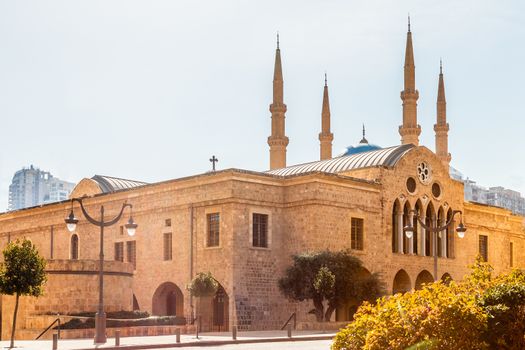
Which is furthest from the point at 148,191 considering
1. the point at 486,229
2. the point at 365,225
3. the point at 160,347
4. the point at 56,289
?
the point at 486,229

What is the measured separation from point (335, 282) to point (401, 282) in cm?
964

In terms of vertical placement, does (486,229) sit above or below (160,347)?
above

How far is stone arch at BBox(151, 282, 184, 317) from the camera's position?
138 ft

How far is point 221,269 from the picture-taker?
38219 mm

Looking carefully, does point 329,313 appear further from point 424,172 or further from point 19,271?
point 19,271

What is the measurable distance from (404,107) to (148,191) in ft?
64.1

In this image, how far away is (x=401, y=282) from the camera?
44625 mm

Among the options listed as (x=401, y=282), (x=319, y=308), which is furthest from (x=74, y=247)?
(x=401, y=282)

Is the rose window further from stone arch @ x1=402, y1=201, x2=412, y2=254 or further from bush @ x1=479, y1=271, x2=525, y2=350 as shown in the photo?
bush @ x1=479, y1=271, x2=525, y2=350

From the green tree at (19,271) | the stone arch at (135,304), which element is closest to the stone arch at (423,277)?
the stone arch at (135,304)

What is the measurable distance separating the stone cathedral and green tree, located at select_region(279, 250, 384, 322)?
5.91ft

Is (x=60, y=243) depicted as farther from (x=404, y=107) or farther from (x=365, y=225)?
(x=404, y=107)

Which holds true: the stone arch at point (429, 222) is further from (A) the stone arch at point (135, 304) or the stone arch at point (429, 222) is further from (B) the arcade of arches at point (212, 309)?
(A) the stone arch at point (135, 304)

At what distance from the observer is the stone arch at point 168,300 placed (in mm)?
42031
